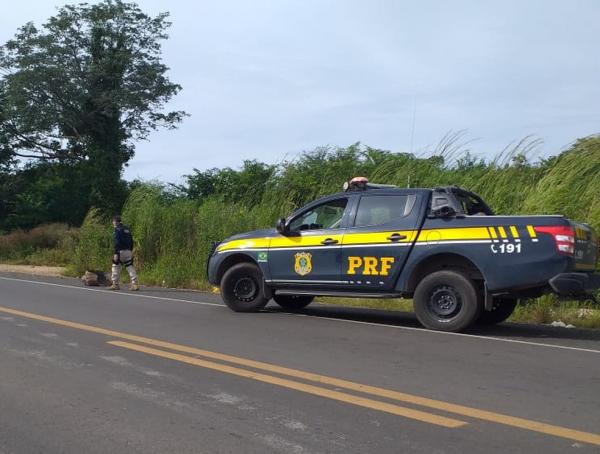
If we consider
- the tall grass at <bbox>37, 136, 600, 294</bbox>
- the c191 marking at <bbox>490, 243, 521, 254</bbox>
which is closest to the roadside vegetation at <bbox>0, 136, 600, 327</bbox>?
the tall grass at <bbox>37, 136, 600, 294</bbox>

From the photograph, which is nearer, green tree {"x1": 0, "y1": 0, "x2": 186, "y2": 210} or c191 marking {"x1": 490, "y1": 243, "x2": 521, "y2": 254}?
c191 marking {"x1": 490, "y1": 243, "x2": 521, "y2": 254}

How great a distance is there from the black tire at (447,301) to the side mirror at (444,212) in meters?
0.75

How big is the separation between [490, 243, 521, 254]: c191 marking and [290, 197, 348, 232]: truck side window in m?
2.37

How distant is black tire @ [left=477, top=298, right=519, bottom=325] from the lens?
965 cm

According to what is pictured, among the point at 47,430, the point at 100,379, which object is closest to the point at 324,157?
the point at 100,379

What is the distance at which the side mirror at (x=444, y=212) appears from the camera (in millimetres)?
9039

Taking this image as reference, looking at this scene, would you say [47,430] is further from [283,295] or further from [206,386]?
[283,295]

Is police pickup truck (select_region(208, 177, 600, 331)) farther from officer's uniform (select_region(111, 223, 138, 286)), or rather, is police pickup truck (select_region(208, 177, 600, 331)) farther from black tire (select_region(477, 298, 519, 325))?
officer's uniform (select_region(111, 223, 138, 286))

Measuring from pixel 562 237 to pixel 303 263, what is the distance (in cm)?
368

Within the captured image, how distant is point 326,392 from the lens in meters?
5.76

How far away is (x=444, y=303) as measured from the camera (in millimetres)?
9047

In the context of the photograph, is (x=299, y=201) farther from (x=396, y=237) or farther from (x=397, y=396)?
(x=397, y=396)

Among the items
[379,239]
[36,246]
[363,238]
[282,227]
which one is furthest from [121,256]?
[36,246]

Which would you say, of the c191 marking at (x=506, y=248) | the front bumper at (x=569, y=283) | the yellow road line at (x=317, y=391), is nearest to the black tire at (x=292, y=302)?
the c191 marking at (x=506, y=248)
